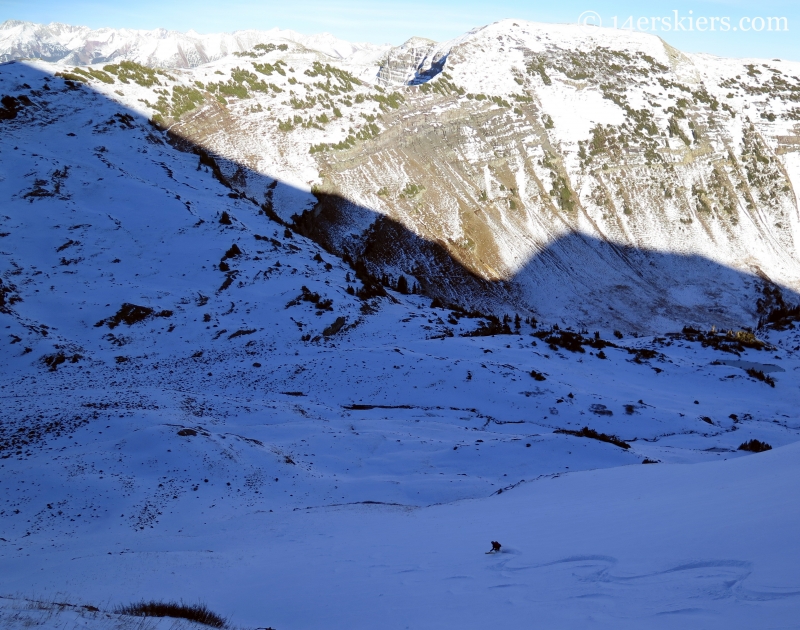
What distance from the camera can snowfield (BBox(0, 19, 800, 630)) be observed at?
559 centimetres

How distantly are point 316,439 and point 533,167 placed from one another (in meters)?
39.9

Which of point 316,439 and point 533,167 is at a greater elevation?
point 533,167

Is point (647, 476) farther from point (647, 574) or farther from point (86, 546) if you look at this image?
→ point (86, 546)

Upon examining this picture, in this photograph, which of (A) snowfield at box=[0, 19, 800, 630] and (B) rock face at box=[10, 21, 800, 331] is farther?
(B) rock face at box=[10, 21, 800, 331]

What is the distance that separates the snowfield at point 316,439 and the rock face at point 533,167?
7108mm

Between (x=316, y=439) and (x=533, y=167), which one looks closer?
(x=316, y=439)

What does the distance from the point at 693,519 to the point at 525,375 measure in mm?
13377

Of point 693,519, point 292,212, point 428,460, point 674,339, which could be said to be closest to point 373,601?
point 693,519

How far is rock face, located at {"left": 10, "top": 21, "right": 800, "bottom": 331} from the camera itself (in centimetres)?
3997

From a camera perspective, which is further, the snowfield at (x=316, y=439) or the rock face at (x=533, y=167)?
the rock face at (x=533, y=167)

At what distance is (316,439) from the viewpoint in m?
15.1

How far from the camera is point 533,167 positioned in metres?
48.8

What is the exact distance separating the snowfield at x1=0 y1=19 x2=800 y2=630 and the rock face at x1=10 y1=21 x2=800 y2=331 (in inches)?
280

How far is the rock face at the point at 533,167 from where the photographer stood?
39969mm
